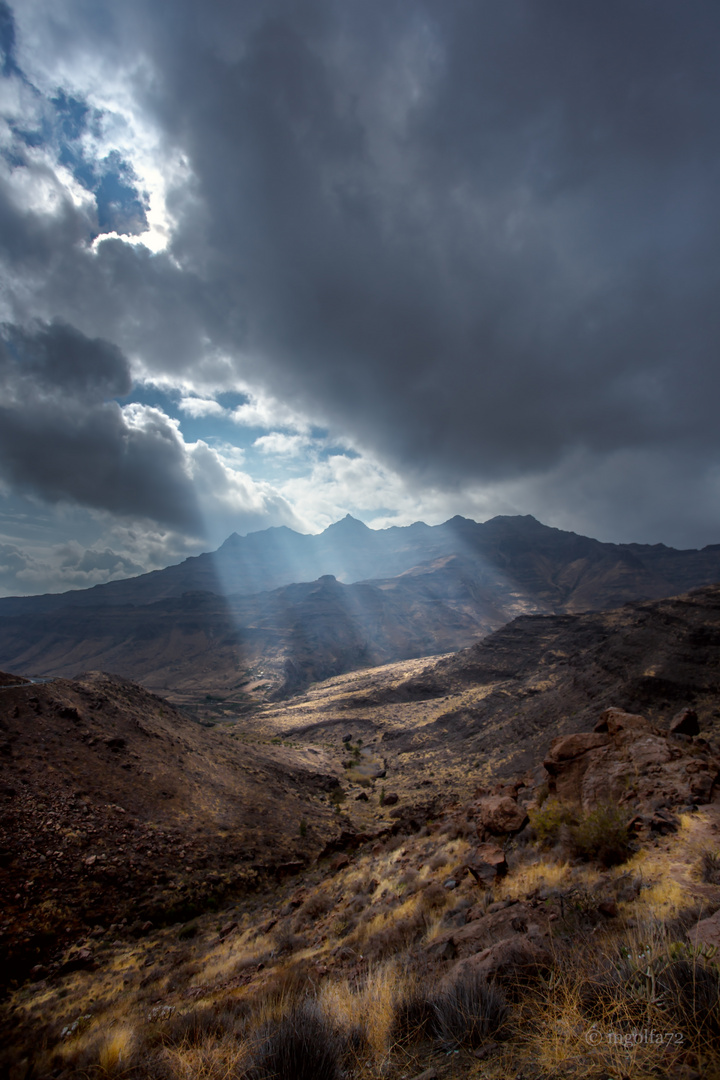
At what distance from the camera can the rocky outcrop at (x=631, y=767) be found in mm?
8812

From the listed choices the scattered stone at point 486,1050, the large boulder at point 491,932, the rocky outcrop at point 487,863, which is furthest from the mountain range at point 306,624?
the scattered stone at point 486,1050

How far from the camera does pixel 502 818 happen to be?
10.7 metres

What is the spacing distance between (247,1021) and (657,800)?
29.0 ft

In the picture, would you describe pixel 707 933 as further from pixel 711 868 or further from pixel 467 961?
pixel 711 868

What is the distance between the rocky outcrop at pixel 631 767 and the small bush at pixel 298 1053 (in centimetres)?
811

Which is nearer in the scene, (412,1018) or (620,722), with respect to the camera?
(412,1018)

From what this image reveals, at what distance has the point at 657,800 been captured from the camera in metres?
8.52

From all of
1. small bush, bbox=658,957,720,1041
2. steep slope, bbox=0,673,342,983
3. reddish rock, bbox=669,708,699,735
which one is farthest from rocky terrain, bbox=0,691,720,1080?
reddish rock, bbox=669,708,699,735

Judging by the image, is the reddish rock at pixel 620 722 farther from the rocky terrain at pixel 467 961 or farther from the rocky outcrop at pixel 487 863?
the rocky outcrop at pixel 487 863

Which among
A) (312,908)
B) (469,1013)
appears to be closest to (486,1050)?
(469,1013)

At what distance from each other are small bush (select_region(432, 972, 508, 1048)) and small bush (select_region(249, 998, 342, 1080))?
954 millimetres

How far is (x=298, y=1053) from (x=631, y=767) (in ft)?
34.9

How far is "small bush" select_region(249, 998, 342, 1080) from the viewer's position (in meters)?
3.22

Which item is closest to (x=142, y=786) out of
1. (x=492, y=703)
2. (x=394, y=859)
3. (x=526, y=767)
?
(x=394, y=859)
